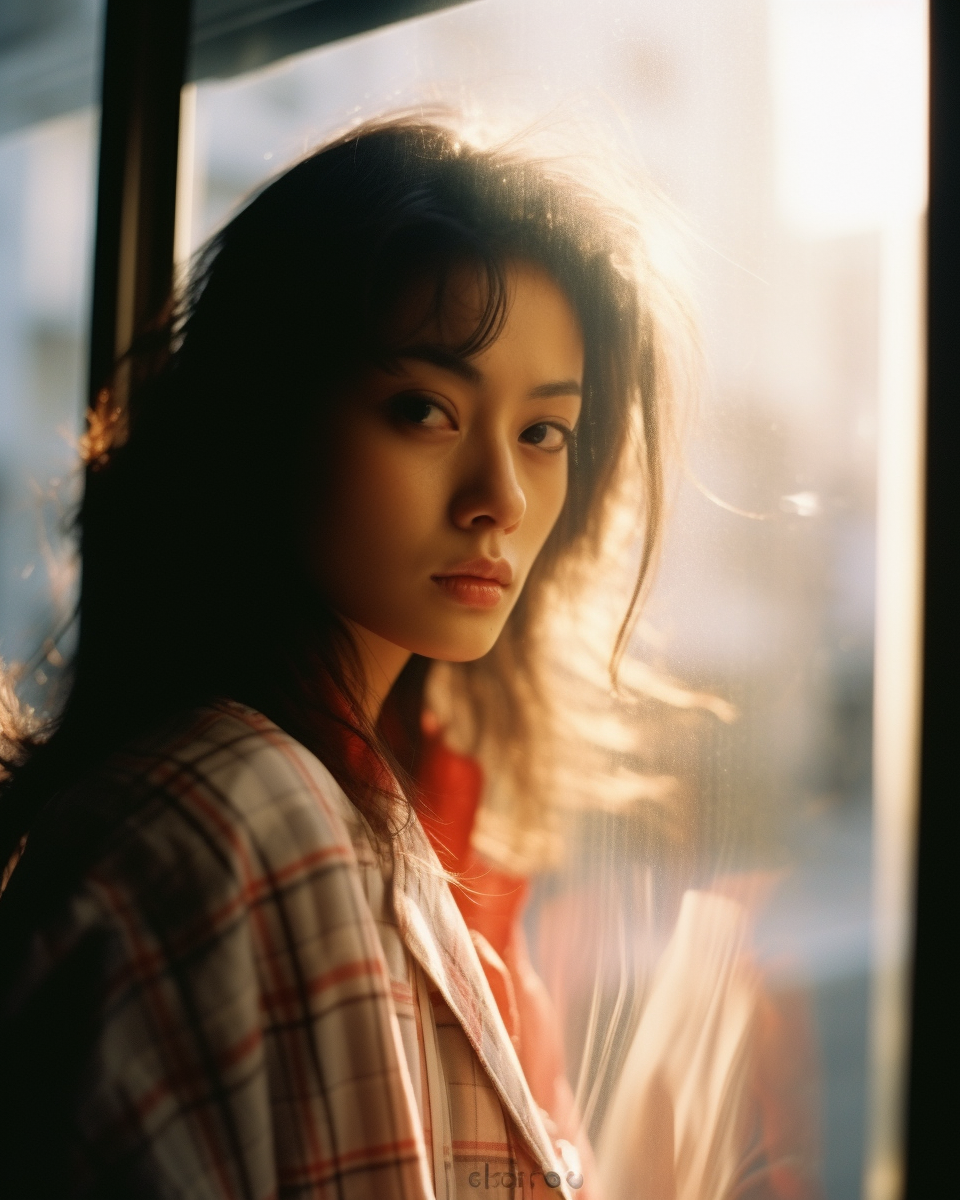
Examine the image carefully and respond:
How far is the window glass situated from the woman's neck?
736mm

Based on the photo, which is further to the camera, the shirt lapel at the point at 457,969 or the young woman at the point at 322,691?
the shirt lapel at the point at 457,969

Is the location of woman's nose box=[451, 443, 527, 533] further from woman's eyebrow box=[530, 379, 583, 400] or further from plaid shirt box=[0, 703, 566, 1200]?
plaid shirt box=[0, 703, 566, 1200]

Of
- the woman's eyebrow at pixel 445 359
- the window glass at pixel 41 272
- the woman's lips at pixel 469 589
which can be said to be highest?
the window glass at pixel 41 272

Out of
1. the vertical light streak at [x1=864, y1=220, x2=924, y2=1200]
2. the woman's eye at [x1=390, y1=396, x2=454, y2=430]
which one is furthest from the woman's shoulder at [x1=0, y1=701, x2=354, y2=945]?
the vertical light streak at [x1=864, y1=220, x2=924, y2=1200]

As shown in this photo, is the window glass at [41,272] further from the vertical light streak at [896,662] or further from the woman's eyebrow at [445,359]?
the vertical light streak at [896,662]

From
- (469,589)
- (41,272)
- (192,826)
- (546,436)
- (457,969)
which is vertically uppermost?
(41,272)

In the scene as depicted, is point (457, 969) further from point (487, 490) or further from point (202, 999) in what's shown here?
point (487, 490)

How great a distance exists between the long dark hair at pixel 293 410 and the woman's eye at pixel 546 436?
2 cm

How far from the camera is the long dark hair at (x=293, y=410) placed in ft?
2.26

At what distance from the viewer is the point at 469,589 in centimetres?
70

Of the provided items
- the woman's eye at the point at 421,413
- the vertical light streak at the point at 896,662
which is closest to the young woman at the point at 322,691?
the woman's eye at the point at 421,413

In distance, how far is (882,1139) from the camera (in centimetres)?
71

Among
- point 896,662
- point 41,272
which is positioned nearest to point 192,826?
point 896,662

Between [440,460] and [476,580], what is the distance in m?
0.09
